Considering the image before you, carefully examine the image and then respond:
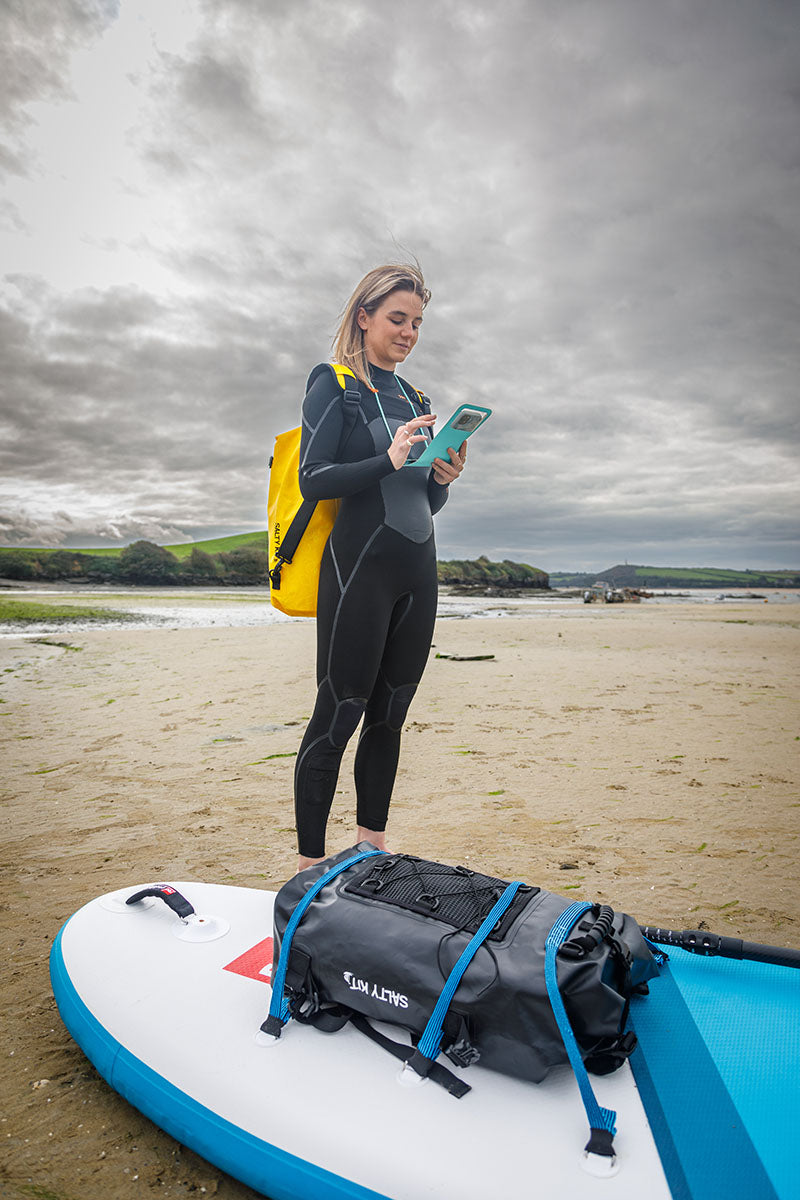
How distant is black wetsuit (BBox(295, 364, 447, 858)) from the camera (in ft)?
7.79

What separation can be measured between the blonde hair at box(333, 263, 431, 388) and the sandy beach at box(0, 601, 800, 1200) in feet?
7.30

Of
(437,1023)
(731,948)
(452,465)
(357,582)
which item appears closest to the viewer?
(437,1023)

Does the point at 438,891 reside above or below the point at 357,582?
below

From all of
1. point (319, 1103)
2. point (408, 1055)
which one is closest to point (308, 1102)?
point (319, 1103)

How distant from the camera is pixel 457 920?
160 cm

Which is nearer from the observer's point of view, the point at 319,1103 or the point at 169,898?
the point at 319,1103

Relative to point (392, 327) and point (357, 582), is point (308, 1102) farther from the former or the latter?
point (392, 327)

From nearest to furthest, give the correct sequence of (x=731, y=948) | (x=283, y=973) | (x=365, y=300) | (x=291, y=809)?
(x=283, y=973) → (x=731, y=948) → (x=365, y=300) → (x=291, y=809)

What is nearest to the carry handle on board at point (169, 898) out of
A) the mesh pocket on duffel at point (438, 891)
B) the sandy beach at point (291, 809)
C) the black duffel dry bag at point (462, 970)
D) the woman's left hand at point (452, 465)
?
the sandy beach at point (291, 809)

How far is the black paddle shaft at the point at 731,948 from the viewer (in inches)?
70.8

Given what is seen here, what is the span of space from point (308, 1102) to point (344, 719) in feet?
3.91

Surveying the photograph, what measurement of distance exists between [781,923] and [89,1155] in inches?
93.2

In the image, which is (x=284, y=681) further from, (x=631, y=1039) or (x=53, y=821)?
(x=631, y=1039)

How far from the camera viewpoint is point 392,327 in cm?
256
